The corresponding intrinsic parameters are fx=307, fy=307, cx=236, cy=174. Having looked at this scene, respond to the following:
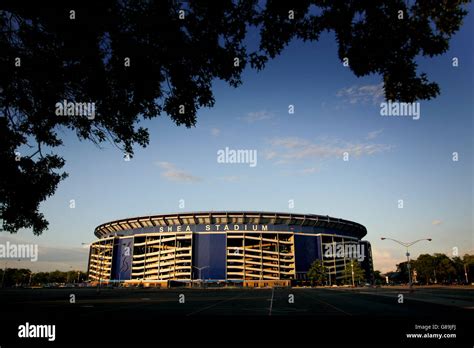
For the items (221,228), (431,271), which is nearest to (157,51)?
(221,228)

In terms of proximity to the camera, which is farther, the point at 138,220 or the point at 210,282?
the point at 138,220

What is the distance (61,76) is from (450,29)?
8.88 metres

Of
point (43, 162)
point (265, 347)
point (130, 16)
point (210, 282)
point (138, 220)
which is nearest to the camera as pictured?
point (265, 347)

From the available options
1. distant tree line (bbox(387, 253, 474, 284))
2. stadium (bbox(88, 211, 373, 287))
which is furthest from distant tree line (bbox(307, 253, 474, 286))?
stadium (bbox(88, 211, 373, 287))

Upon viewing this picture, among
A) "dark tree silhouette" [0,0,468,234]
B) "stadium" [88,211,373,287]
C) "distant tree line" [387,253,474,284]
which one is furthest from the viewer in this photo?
"distant tree line" [387,253,474,284]

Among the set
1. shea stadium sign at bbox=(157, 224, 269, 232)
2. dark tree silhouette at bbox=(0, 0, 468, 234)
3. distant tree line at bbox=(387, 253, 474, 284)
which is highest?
dark tree silhouette at bbox=(0, 0, 468, 234)

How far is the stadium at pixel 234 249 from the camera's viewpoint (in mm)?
113500

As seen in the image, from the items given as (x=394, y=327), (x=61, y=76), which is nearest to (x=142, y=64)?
(x=61, y=76)

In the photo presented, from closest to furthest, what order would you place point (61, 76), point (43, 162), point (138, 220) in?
point (61, 76)
point (43, 162)
point (138, 220)

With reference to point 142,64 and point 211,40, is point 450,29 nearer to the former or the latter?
point 211,40

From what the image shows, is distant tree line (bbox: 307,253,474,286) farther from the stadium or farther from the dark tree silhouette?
the dark tree silhouette

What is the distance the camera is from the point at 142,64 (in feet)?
23.7

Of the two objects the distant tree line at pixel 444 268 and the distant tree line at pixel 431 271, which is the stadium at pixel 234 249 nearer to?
the distant tree line at pixel 431 271

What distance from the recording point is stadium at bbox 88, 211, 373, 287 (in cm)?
11350
